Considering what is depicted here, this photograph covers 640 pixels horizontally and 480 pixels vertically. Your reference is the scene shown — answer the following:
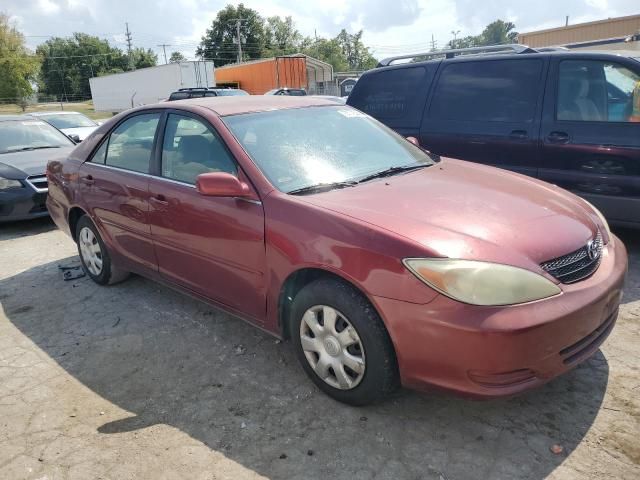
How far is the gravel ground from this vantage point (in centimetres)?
241

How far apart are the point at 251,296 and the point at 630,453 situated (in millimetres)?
2047

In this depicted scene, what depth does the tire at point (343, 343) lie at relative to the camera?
99.2 inches

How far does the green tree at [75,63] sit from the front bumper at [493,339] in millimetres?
80054

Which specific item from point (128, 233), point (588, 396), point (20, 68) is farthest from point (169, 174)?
point (20, 68)

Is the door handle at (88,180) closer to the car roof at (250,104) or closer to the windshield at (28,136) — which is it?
the car roof at (250,104)

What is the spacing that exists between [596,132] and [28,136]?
7848 millimetres

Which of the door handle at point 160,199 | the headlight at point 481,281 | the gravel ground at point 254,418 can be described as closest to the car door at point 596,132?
the gravel ground at point 254,418

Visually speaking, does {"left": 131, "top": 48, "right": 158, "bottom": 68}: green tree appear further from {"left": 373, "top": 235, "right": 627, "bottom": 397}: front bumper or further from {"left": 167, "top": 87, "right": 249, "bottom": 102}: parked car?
{"left": 373, "top": 235, "right": 627, "bottom": 397}: front bumper

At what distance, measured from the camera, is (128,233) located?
407 centimetres

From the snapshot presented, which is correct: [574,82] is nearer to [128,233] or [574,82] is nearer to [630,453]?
[630,453]

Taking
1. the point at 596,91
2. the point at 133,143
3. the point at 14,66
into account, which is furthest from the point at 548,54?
the point at 14,66

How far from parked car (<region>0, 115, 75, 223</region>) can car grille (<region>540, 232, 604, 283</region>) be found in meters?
6.48

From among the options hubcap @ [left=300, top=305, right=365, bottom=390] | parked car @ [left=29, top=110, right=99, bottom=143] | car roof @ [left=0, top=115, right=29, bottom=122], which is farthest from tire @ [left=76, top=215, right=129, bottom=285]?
parked car @ [left=29, top=110, right=99, bottom=143]

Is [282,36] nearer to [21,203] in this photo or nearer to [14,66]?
[14,66]
